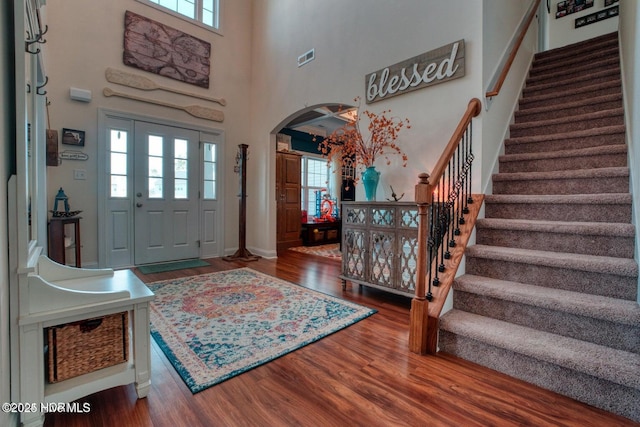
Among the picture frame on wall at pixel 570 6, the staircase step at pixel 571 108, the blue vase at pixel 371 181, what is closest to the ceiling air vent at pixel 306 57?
the blue vase at pixel 371 181

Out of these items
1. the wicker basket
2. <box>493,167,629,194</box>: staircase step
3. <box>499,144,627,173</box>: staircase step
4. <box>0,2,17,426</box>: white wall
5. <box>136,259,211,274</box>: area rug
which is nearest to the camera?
<box>0,2,17,426</box>: white wall

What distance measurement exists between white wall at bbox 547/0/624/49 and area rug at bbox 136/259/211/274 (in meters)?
7.27

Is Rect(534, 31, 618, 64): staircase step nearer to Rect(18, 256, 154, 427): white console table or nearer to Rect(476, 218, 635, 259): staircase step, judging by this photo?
Rect(476, 218, 635, 259): staircase step

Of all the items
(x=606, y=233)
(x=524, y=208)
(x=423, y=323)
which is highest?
(x=524, y=208)

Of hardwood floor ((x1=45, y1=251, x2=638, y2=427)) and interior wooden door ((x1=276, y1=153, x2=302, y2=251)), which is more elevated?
interior wooden door ((x1=276, y1=153, x2=302, y2=251))

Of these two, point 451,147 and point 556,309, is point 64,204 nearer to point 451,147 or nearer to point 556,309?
point 451,147

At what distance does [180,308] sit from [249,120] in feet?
12.5

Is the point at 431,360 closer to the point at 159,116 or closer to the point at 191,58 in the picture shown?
the point at 159,116

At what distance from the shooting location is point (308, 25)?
429 cm

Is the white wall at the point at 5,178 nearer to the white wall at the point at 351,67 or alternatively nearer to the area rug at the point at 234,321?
the area rug at the point at 234,321

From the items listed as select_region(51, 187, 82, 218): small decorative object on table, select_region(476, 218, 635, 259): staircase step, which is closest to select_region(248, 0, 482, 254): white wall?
select_region(476, 218, 635, 259): staircase step

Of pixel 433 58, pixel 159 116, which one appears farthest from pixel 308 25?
pixel 159 116

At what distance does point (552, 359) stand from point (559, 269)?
64 cm

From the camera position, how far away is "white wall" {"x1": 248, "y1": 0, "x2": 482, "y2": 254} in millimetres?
2783
